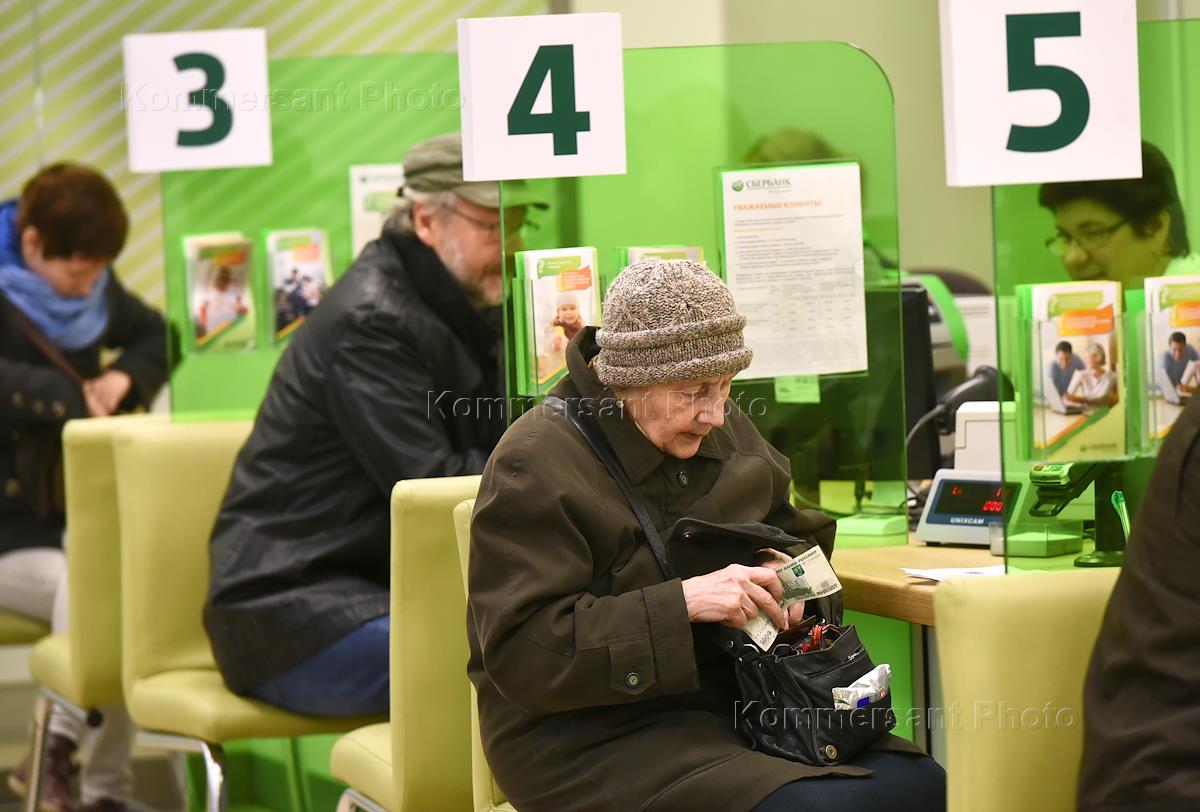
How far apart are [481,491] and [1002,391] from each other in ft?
2.52

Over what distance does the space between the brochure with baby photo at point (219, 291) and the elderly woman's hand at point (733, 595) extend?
2.08 m

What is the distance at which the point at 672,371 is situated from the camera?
7.75ft

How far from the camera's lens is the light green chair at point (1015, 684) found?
2090 mm

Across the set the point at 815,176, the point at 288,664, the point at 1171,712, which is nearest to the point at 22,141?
the point at 288,664

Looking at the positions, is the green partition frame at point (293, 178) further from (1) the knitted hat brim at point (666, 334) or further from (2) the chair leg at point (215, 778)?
(1) the knitted hat brim at point (666, 334)

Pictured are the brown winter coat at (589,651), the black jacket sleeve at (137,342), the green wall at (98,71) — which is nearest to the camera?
the brown winter coat at (589,651)

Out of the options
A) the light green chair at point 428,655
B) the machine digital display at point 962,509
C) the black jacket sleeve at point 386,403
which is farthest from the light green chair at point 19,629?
the machine digital display at point 962,509

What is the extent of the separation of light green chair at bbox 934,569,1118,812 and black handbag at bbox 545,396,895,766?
8.8 inches

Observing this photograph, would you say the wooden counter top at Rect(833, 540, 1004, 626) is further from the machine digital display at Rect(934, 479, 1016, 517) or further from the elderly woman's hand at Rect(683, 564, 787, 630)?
the elderly woman's hand at Rect(683, 564, 787, 630)

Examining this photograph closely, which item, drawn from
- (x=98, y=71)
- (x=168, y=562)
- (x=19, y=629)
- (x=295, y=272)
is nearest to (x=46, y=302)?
(x=19, y=629)

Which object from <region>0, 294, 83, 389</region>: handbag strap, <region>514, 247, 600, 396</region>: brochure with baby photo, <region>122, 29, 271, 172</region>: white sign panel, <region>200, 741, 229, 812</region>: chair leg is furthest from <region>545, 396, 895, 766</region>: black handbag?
<region>0, 294, 83, 389</region>: handbag strap

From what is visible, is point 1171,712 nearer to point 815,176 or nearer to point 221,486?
point 815,176

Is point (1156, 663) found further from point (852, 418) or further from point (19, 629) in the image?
point (19, 629)

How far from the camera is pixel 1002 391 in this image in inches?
92.9
